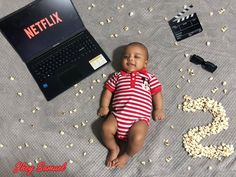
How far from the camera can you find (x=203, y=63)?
1.71m

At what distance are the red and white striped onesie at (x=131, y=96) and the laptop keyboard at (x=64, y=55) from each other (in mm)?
221

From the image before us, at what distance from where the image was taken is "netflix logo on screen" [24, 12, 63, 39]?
173 cm

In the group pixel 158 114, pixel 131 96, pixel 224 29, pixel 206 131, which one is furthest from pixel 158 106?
pixel 224 29

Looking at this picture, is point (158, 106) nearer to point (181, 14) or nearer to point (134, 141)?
point (134, 141)

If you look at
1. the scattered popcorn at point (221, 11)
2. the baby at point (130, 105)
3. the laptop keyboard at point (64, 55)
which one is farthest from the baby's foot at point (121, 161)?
the scattered popcorn at point (221, 11)

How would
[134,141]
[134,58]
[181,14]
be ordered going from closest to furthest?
[134,141]
[134,58]
[181,14]

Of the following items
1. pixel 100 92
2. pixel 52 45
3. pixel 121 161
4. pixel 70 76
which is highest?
pixel 52 45

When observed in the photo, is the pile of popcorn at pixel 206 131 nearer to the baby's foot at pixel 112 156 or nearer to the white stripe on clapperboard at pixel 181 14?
the baby's foot at pixel 112 156

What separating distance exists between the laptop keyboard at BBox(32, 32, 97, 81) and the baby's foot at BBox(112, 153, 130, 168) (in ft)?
1.78

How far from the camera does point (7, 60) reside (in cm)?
177

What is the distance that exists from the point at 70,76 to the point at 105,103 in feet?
0.77

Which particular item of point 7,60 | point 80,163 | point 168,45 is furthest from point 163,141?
point 7,60

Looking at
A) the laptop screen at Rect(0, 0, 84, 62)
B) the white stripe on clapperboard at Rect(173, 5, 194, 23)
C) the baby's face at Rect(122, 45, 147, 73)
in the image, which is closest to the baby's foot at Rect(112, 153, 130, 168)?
the baby's face at Rect(122, 45, 147, 73)

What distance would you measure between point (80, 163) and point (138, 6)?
911 millimetres
